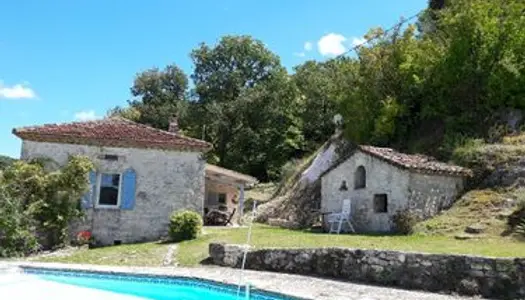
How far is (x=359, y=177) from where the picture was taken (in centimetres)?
2392

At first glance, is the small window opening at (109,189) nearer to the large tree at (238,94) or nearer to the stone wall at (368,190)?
the stone wall at (368,190)

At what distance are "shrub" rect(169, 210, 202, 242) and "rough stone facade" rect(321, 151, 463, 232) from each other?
263 inches

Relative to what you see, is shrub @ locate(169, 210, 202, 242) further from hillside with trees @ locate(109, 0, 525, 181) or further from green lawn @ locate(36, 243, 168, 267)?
hillside with trees @ locate(109, 0, 525, 181)

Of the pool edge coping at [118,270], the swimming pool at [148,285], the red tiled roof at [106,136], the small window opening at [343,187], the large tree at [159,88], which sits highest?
the large tree at [159,88]

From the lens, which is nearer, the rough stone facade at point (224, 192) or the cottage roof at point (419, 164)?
the cottage roof at point (419, 164)

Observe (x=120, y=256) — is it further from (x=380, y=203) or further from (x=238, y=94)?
(x=238, y=94)

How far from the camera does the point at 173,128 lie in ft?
91.0

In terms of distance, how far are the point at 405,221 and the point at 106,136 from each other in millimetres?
12618

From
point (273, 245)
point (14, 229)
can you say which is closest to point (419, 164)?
point (273, 245)

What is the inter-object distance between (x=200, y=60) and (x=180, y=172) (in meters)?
33.0

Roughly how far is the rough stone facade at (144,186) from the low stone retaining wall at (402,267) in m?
6.79

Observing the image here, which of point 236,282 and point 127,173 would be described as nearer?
point 236,282

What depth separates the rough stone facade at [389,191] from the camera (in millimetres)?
20500

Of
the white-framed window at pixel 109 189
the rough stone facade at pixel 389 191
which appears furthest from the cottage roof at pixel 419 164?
the white-framed window at pixel 109 189
